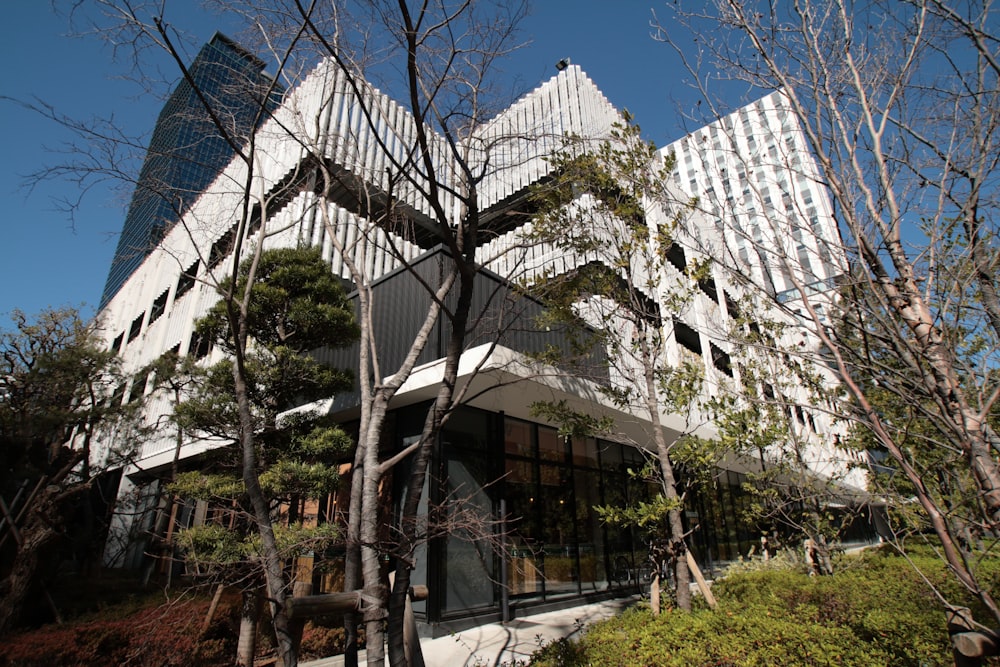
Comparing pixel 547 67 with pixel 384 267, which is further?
pixel 384 267

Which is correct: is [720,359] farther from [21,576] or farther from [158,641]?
[21,576]

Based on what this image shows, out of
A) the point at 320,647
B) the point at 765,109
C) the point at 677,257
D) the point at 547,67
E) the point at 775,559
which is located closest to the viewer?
the point at 765,109

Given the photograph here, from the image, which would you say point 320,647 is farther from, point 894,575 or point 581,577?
point 894,575

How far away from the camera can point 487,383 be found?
7504mm

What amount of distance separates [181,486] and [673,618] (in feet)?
19.9

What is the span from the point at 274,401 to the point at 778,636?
21.5 ft

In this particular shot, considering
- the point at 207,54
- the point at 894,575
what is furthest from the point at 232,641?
the point at 894,575

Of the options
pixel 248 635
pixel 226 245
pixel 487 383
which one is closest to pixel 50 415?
pixel 226 245

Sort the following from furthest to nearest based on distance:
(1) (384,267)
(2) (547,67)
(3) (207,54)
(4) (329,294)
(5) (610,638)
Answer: (1) (384,267) → (4) (329,294) → (2) (547,67) → (3) (207,54) → (5) (610,638)

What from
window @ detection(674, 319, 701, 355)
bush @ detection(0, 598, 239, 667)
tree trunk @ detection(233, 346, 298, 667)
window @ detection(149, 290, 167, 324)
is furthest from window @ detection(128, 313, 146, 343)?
window @ detection(674, 319, 701, 355)

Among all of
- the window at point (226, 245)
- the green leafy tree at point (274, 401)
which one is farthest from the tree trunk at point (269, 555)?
the window at point (226, 245)

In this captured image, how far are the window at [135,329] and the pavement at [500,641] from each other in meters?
20.5

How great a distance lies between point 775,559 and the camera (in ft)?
34.1

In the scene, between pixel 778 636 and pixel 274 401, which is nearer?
pixel 778 636
